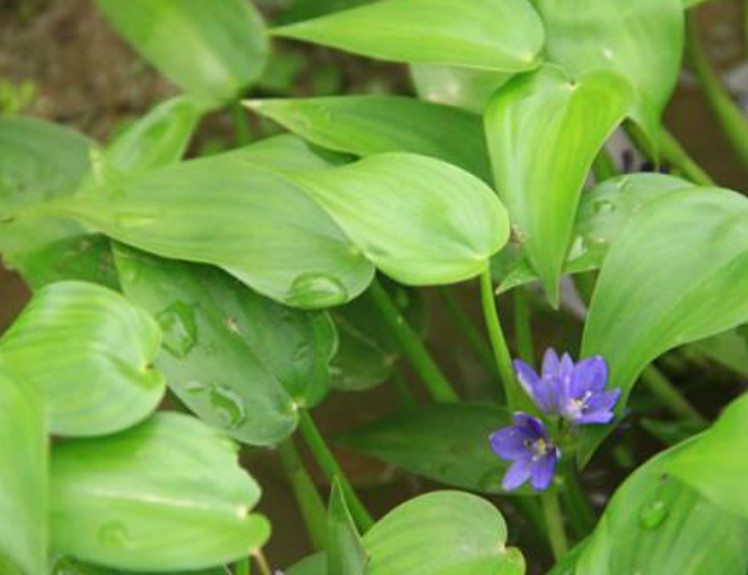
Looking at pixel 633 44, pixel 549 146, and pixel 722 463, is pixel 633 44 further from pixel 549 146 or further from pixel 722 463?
pixel 722 463

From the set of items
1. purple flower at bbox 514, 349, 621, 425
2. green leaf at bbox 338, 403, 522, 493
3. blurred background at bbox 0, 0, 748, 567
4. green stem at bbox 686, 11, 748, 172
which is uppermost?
purple flower at bbox 514, 349, 621, 425

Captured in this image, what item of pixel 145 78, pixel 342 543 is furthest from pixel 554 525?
pixel 145 78

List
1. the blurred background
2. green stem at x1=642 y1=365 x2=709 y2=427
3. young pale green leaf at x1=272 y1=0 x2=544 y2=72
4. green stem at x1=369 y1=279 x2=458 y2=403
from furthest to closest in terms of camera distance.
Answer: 1. the blurred background
2. green stem at x1=642 y1=365 x2=709 y2=427
3. green stem at x1=369 y1=279 x2=458 y2=403
4. young pale green leaf at x1=272 y1=0 x2=544 y2=72

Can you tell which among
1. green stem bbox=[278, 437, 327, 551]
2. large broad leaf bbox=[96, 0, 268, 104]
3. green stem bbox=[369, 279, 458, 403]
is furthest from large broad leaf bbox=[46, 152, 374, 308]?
large broad leaf bbox=[96, 0, 268, 104]

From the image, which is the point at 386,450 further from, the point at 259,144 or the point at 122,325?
the point at 122,325

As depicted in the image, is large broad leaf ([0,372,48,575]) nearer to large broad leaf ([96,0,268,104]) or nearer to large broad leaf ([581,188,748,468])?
large broad leaf ([581,188,748,468])

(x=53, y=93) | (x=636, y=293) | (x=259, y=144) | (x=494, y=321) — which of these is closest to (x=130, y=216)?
(x=259, y=144)
